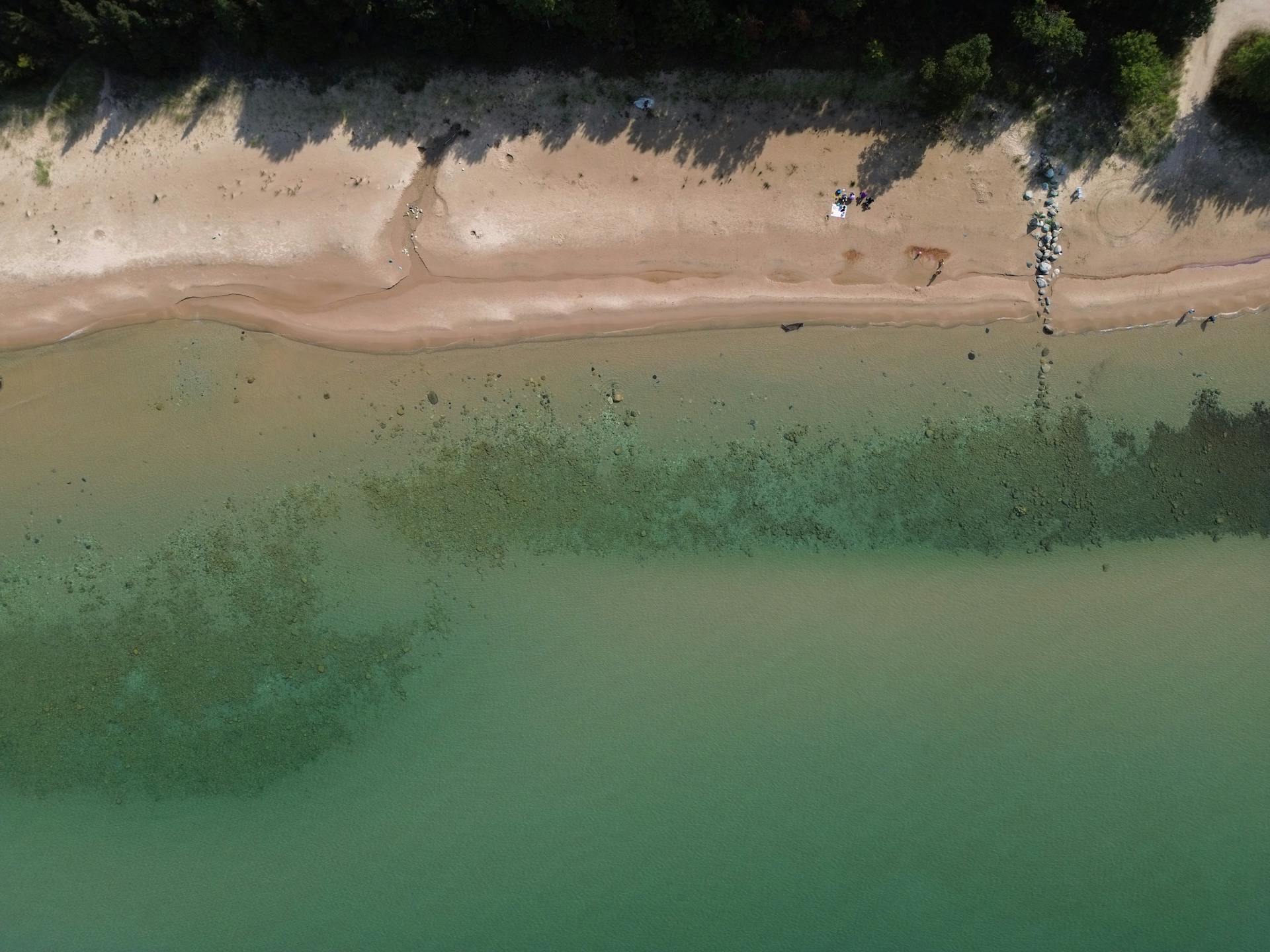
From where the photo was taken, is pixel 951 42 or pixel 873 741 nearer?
pixel 951 42

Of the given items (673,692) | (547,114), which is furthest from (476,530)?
(547,114)

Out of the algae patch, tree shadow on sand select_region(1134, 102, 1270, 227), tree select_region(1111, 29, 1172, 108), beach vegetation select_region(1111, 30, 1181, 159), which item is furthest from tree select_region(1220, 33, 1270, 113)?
the algae patch

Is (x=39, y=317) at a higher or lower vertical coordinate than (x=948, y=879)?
higher

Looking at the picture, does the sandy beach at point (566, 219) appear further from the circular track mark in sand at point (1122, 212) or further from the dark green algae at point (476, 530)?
the dark green algae at point (476, 530)

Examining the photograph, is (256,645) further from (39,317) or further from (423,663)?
(39,317)

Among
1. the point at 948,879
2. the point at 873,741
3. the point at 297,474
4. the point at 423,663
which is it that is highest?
the point at 297,474

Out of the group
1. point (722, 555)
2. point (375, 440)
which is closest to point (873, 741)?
point (722, 555)

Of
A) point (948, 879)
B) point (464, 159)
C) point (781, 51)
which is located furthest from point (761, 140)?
point (948, 879)
